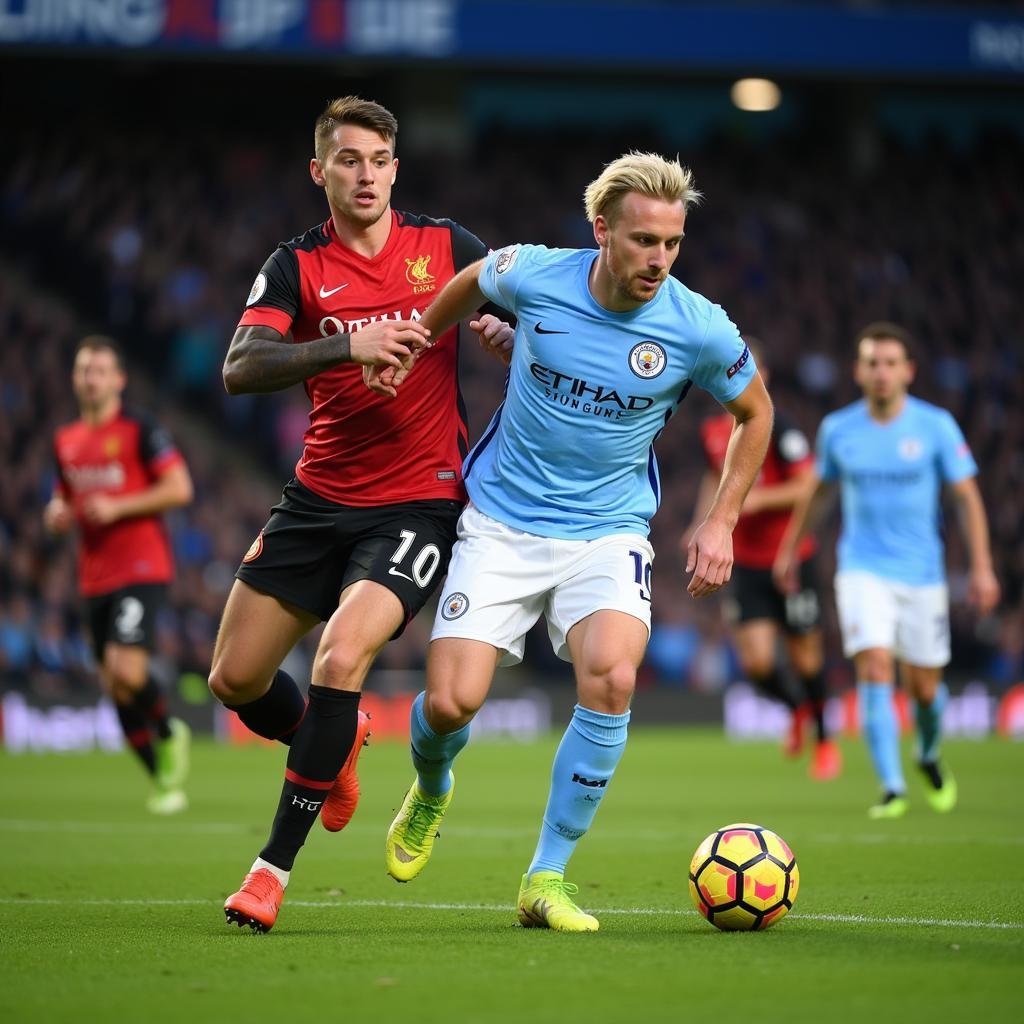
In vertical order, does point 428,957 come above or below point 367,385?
below

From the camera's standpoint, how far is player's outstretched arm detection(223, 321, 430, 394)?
230 inches

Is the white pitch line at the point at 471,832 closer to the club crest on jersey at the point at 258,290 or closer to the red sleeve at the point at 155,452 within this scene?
the red sleeve at the point at 155,452

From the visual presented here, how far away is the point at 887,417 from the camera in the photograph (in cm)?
1095

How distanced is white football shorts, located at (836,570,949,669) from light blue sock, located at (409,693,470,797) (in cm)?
476

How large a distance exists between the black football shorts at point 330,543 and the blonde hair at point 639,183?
4.06ft

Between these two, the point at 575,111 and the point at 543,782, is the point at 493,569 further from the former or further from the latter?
the point at 575,111

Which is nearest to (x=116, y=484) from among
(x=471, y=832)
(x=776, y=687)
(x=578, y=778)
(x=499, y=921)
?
(x=471, y=832)

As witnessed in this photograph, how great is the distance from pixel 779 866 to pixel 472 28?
2163cm

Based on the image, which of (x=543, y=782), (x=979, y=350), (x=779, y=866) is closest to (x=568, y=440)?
(x=779, y=866)

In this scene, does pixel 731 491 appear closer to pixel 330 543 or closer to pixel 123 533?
pixel 330 543

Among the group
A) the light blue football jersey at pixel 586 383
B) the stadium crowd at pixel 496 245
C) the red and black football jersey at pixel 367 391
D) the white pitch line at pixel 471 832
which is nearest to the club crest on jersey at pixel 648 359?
the light blue football jersey at pixel 586 383

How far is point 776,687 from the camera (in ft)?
44.5

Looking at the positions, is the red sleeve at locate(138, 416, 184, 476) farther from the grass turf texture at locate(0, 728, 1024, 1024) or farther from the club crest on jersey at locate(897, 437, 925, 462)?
the club crest on jersey at locate(897, 437, 925, 462)

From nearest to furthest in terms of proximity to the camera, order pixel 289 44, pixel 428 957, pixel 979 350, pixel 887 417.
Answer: pixel 428 957, pixel 887 417, pixel 289 44, pixel 979 350
